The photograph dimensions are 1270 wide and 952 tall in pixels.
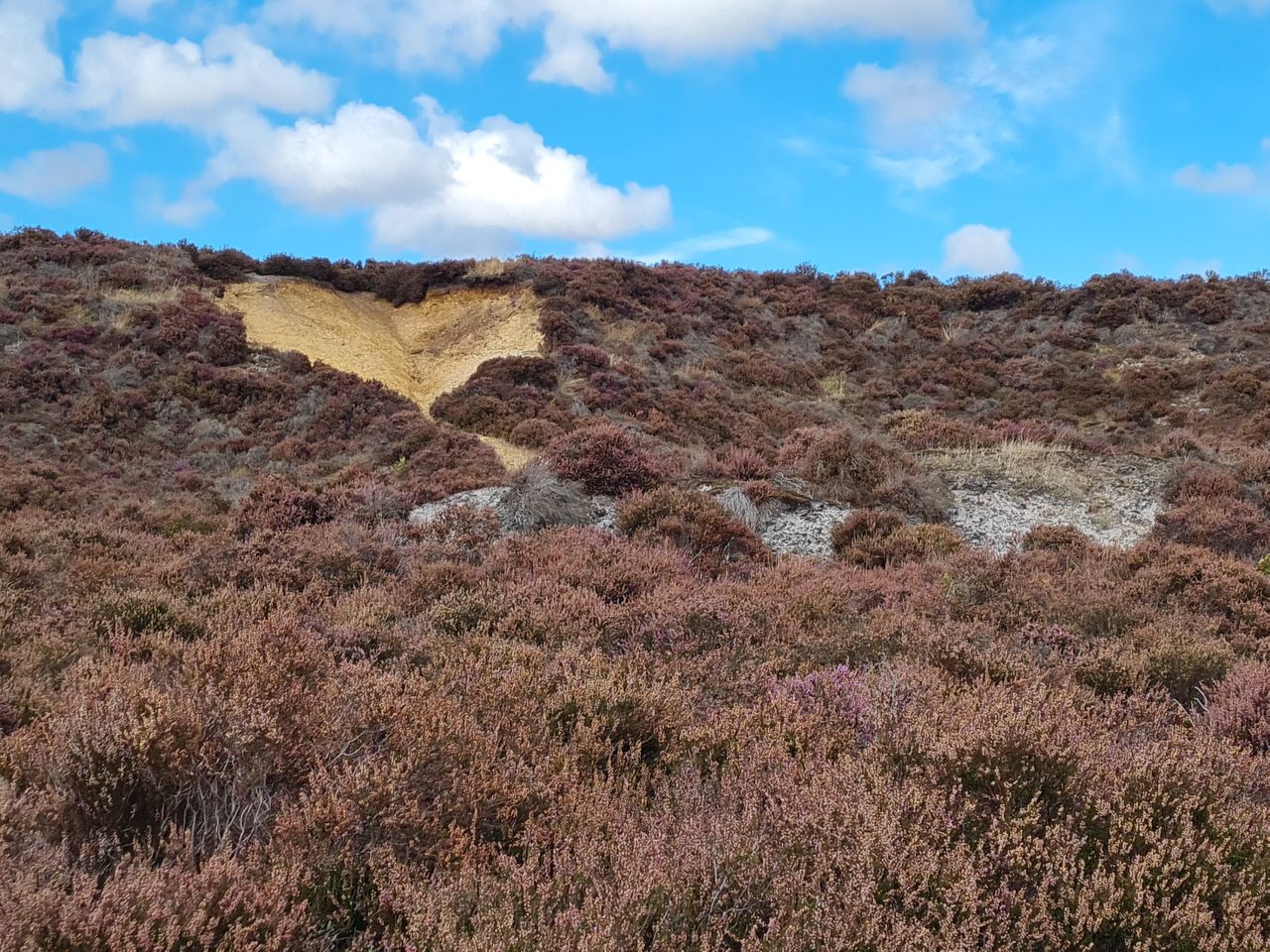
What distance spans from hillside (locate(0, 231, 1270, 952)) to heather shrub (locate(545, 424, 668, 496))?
2.7 inches

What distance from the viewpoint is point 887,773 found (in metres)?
2.96

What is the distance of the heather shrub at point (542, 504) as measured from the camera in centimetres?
1062

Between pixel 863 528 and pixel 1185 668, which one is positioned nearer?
pixel 1185 668

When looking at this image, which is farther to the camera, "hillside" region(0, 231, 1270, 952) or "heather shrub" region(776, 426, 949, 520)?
"heather shrub" region(776, 426, 949, 520)

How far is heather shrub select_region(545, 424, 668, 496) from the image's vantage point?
12.2m

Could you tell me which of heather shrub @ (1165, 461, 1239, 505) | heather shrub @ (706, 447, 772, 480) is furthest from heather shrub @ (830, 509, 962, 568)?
heather shrub @ (1165, 461, 1239, 505)

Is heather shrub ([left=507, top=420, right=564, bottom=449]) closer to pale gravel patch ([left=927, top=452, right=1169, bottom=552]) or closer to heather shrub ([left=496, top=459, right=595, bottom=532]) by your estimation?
heather shrub ([left=496, top=459, right=595, bottom=532])

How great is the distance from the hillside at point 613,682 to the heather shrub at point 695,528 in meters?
0.06

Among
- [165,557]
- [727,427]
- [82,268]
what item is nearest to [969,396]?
[727,427]

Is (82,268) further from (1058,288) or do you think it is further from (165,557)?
→ (1058,288)

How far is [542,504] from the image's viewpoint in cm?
1078

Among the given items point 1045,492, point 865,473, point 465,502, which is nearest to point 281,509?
point 465,502

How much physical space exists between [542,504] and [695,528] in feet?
7.88

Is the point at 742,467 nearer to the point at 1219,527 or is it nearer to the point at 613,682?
the point at 1219,527
